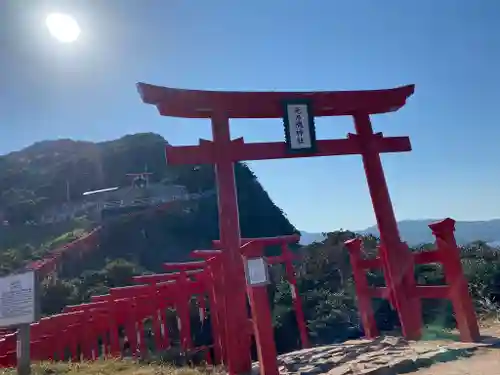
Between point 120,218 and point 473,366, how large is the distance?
102ft

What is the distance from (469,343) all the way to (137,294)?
7.18m

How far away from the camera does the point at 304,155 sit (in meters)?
7.37

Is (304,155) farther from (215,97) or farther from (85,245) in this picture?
(85,245)

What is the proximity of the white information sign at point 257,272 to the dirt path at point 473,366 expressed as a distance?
75.0 inches

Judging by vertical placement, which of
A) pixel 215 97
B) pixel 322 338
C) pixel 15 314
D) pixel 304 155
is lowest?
pixel 322 338

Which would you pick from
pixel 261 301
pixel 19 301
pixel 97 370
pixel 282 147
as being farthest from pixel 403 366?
pixel 19 301

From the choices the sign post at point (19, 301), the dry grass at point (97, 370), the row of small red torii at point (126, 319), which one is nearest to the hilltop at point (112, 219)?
the row of small red torii at point (126, 319)

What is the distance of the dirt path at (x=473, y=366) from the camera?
4773mm

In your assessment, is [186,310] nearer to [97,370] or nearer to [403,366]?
[97,370]

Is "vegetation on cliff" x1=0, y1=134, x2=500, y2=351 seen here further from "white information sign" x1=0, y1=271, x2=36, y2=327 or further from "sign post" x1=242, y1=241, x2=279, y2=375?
"white information sign" x1=0, y1=271, x2=36, y2=327

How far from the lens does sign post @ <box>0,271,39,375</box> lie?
16.7 ft

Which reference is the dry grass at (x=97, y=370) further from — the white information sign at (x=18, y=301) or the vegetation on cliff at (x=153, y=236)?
the vegetation on cliff at (x=153, y=236)

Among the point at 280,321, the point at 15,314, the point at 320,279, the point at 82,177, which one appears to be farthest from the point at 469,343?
the point at 82,177

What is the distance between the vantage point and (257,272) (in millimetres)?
5023
